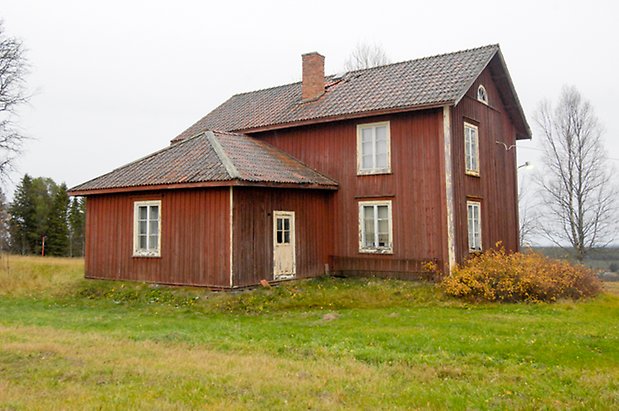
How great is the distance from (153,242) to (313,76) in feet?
29.0

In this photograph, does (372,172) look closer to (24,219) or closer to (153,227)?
(153,227)

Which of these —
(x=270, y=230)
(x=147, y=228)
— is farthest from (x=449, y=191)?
(x=147, y=228)

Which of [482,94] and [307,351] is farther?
[482,94]

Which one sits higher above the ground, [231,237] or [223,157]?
[223,157]

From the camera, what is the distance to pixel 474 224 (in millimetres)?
18375

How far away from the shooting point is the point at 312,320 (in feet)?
40.7

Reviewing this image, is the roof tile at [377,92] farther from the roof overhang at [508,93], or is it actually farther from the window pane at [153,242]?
the window pane at [153,242]

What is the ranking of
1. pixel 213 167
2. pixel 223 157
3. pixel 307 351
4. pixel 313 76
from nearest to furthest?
pixel 307 351, pixel 213 167, pixel 223 157, pixel 313 76

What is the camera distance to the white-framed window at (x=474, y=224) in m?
17.9

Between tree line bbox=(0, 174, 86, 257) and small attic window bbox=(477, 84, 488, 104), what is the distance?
42450 millimetres

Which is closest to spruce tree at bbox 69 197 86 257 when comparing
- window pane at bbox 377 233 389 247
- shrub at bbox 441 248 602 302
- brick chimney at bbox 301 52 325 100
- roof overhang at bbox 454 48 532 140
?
brick chimney at bbox 301 52 325 100

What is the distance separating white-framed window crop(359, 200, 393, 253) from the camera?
17.5 m

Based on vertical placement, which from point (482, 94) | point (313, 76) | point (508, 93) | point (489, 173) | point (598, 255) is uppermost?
point (313, 76)

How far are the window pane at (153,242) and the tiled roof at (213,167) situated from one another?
1.65 meters
